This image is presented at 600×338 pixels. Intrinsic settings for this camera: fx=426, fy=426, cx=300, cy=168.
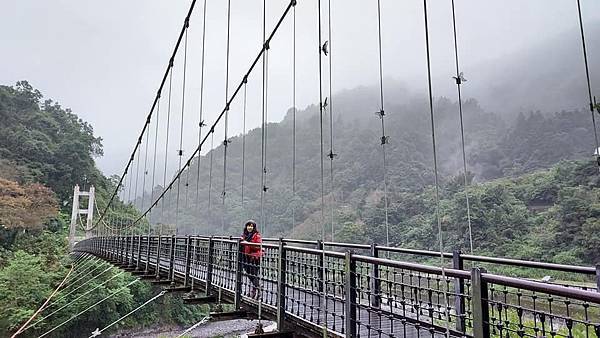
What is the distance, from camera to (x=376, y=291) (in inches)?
122

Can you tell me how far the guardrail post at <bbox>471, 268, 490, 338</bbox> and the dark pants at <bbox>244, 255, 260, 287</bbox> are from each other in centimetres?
251

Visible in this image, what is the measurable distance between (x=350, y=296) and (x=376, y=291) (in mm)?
679

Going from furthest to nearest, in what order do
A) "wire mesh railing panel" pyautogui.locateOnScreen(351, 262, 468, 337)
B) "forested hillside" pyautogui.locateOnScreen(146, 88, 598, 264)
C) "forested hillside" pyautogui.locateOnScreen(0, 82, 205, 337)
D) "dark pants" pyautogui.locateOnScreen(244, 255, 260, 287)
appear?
"forested hillside" pyautogui.locateOnScreen(0, 82, 205, 337) < "forested hillside" pyautogui.locateOnScreen(146, 88, 598, 264) < "dark pants" pyautogui.locateOnScreen(244, 255, 260, 287) < "wire mesh railing panel" pyautogui.locateOnScreen(351, 262, 468, 337)

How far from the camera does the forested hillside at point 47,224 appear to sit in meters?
15.5

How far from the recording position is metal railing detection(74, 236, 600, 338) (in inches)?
63.4

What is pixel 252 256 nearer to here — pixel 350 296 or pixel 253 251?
pixel 253 251

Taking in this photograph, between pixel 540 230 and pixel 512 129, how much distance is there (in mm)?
11085

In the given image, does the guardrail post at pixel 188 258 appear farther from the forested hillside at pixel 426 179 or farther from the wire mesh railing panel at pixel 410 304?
the wire mesh railing panel at pixel 410 304

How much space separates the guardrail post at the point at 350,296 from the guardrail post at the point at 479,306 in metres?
0.97

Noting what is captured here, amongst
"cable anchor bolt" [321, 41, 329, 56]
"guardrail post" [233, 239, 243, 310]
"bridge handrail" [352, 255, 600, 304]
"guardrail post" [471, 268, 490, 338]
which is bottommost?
"guardrail post" [233, 239, 243, 310]

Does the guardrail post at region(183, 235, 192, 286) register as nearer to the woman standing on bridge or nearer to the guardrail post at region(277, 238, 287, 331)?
the woman standing on bridge

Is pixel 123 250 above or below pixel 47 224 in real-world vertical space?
below

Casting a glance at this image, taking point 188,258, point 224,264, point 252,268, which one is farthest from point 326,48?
point 188,258

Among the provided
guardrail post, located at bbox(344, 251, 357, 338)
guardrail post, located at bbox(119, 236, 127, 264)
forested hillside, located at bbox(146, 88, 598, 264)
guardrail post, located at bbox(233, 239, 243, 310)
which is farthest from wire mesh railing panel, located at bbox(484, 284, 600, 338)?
guardrail post, located at bbox(119, 236, 127, 264)
